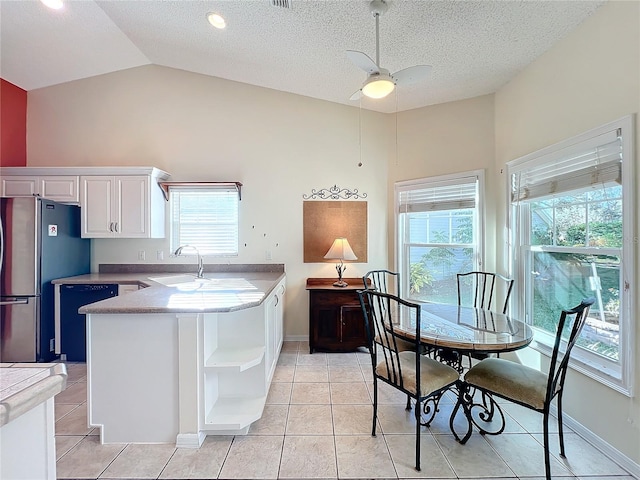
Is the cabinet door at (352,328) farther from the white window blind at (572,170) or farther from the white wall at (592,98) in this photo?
the white window blind at (572,170)

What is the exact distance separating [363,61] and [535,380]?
2224 millimetres

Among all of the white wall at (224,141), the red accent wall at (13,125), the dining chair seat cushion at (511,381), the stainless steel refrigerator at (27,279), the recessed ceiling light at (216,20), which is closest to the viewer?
the dining chair seat cushion at (511,381)

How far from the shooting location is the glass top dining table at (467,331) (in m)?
1.73

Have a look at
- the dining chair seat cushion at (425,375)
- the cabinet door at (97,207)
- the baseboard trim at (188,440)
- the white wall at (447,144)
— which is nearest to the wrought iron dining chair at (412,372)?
the dining chair seat cushion at (425,375)

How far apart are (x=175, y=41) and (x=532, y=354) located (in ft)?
15.0

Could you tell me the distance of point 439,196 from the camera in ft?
11.0

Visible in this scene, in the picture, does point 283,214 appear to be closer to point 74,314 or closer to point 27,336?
point 74,314

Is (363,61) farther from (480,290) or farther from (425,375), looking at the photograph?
(480,290)

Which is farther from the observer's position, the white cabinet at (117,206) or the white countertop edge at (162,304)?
the white cabinet at (117,206)

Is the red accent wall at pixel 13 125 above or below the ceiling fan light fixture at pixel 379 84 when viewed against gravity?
above

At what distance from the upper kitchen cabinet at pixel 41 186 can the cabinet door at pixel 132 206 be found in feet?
1.72

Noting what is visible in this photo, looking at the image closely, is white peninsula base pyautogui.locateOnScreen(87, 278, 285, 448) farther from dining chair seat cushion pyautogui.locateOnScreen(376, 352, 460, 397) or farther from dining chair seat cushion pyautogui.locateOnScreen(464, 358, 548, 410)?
dining chair seat cushion pyautogui.locateOnScreen(464, 358, 548, 410)

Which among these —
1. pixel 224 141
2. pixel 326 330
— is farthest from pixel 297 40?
pixel 326 330

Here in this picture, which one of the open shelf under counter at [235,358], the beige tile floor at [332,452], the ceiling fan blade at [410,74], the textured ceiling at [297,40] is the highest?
the textured ceiling at [297,40]
